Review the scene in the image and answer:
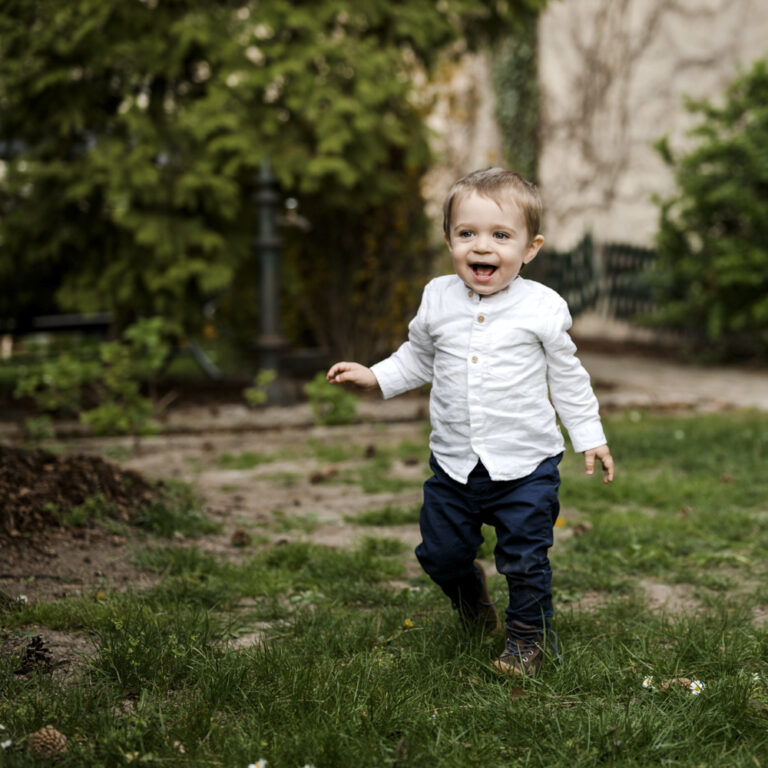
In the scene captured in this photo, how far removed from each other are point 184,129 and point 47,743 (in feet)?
19.4

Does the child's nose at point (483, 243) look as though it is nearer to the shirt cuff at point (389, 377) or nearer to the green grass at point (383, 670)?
the shirt cuff at point (389, 377)

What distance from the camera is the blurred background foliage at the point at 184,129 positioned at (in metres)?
7.14

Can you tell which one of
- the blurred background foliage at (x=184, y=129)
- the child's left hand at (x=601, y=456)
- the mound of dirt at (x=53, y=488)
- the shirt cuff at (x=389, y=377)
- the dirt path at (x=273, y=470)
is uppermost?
the blurred background foliage at (x=184, y=129)

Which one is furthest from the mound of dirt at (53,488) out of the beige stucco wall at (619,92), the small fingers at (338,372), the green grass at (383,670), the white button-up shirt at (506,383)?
the beige stucco wall at (619,92)

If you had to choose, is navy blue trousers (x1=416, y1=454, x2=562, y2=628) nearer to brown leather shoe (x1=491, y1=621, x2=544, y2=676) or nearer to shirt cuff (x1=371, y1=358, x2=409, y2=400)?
brown leather shoe (x1=491, y1=621, x2=544, y2=676)

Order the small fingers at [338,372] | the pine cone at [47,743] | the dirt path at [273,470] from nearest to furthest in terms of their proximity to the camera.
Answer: the pine cone at [47,743], the small fingers at [338,372], the dirt path at [273,470]

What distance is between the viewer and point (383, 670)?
8.50 ft

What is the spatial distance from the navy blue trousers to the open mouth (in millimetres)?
519

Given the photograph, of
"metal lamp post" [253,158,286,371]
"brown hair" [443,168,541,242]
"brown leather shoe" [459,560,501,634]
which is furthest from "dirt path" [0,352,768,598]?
"brown hair" [443,168,541,242]

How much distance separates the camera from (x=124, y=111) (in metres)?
7.46

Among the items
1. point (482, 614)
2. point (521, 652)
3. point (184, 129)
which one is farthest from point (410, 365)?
point (184, 129)

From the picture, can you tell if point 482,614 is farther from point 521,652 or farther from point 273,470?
point 273,470

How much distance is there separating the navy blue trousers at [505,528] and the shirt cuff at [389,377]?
277 millimetres

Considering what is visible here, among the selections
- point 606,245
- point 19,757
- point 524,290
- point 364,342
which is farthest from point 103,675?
point 606,245
